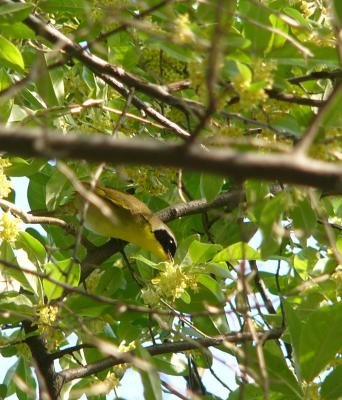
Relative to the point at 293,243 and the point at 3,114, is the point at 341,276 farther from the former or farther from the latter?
the point at 3,114

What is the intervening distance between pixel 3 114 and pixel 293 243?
4.19 feet

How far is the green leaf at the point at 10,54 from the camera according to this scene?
2079mm

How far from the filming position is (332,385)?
225 centimetres

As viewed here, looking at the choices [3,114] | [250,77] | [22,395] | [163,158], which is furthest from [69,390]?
[163,158]

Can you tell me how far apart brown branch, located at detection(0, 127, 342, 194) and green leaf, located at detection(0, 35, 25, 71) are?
1.38 meters

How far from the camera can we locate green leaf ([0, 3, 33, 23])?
78.1 inches

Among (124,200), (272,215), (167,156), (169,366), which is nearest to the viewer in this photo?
(167,156)

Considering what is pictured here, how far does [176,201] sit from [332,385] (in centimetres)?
108

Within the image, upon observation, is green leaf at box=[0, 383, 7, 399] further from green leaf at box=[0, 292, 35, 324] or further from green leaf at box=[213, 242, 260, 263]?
green leaf at box=[213, 242, 260, 263]

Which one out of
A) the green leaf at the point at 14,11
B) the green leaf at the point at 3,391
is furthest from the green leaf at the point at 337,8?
the green leaf at the point at 3,391

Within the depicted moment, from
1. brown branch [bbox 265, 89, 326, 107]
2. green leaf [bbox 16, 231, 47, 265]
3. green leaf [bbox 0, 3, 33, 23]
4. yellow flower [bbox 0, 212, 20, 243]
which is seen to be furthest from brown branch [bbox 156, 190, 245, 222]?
green leaf [bbox 0, 3, 33, 23]

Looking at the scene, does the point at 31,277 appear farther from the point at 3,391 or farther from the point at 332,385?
the point at 332,385

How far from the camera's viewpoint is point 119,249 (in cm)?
305

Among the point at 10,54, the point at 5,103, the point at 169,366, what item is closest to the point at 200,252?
the point at 169,366
